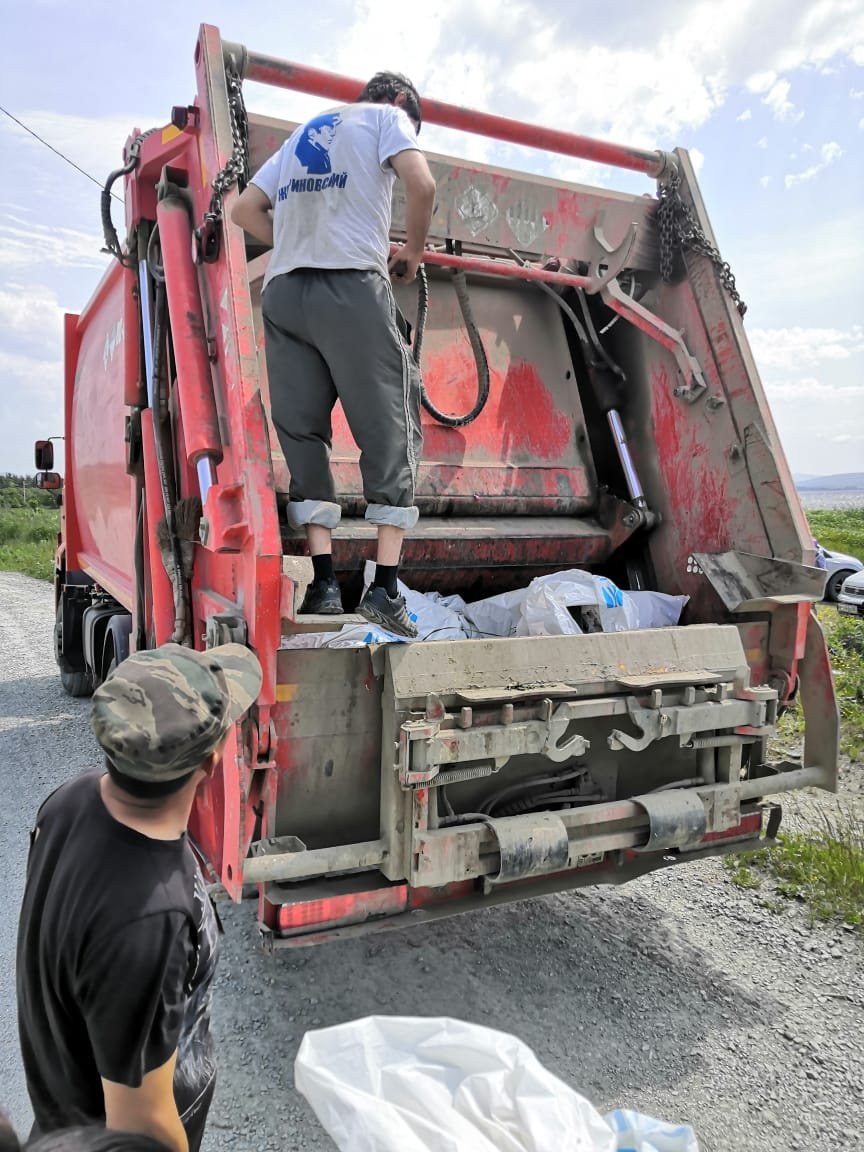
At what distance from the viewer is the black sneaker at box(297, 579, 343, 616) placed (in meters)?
2.39

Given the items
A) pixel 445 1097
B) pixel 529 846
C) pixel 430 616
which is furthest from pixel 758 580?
pixel 445 1097

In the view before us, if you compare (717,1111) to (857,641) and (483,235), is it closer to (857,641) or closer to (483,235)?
(483,235)

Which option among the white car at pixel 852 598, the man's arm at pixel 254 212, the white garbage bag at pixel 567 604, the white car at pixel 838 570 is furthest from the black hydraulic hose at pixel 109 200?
the white car at pixel 838 570

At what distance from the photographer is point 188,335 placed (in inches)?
102

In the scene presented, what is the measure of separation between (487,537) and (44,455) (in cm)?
445

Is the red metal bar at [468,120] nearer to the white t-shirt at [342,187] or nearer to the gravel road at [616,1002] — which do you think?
the white t-shirt at [342,187]

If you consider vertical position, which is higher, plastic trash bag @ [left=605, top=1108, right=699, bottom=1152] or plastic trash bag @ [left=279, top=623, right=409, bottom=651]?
plastic trash bag @ [left=279, top=623, right=409, bottom=651]

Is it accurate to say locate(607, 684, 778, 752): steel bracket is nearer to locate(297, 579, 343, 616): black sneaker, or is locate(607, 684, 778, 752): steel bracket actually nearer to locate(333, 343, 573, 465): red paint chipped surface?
locate(297, 579, 343, 616): black sneaker

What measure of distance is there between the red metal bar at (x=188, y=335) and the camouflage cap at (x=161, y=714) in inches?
54.4

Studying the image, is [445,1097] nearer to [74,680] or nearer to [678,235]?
[678,235]

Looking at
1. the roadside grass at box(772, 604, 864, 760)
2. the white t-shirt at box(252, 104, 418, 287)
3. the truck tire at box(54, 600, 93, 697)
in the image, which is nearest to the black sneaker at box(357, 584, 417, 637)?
the white t-shirt at box(252, 104, 418, 287)

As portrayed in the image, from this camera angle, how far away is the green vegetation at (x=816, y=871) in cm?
314

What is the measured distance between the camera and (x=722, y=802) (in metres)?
2.55

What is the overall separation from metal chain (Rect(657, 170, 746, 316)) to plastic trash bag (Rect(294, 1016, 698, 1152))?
110 inches
